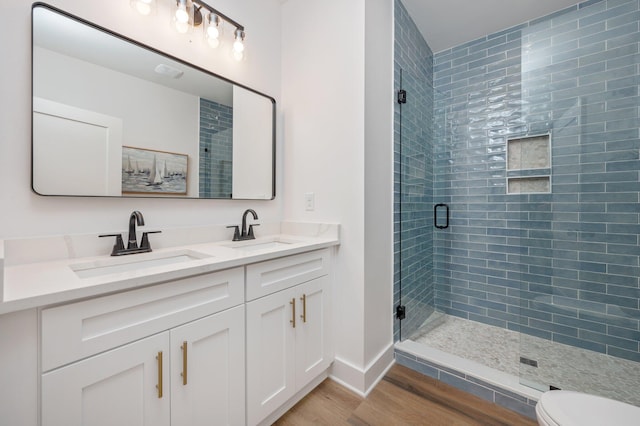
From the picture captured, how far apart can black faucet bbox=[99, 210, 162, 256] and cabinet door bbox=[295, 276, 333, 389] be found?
0.81 m

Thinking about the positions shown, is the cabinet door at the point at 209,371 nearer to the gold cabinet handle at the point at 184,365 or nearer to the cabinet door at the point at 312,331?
the gold cabinet handle at the point at 184,365

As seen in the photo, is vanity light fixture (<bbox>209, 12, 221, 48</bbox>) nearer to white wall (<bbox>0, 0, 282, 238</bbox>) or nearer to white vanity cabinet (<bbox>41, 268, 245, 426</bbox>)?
white wall (<bbox>0, 0, 282, 238</bbox>)

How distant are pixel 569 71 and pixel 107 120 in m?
2.88

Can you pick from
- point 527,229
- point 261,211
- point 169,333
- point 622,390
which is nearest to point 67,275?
point 169,333

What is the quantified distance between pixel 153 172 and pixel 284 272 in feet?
2.88

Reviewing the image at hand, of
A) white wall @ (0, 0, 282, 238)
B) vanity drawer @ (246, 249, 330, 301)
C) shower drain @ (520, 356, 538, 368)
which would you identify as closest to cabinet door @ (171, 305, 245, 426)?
vanity drawer @ (246, 249, 330, 301)

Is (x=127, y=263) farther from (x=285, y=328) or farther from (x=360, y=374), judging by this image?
(x=360, y=374)

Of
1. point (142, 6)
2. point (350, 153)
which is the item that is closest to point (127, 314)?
point (350, 153)

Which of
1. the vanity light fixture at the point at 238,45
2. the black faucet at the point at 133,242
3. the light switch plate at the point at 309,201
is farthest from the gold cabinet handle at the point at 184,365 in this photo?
the vanity light fixture at the point at 238,45

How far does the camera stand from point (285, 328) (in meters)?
1.37

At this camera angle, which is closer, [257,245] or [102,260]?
[102,260]

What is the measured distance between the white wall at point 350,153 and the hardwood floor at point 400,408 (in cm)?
11

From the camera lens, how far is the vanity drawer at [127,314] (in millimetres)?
721

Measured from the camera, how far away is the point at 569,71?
1827 mm
